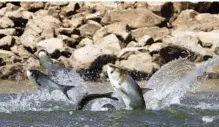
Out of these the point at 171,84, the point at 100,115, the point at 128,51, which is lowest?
the point at 128,51

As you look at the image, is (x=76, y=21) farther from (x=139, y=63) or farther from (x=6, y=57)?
(x=139, y=63)

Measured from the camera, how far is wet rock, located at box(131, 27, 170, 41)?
Answer: 2116cm

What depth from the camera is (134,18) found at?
22.2 m

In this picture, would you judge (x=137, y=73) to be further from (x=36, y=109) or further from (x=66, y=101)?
(x=36, y=109)

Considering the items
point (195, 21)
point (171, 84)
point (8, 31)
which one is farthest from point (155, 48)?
point (171, 84)

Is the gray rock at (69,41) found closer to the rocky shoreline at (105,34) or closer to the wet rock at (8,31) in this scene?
the rocky shoreline at (105,34)

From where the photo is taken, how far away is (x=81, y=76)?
18.4 m

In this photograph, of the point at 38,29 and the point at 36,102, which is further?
the point at 38,29

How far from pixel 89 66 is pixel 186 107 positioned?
22.9 feet

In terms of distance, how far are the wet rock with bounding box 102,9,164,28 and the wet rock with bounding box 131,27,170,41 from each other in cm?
36

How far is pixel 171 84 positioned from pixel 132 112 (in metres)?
3.21

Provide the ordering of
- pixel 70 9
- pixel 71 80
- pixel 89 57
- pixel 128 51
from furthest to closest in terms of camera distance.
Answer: pixel 70 9, pixel 128 51, pixel 89 57, pixel 71 80

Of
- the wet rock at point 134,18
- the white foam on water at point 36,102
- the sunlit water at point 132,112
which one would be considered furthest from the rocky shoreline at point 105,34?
the white foam on water at point 36,102

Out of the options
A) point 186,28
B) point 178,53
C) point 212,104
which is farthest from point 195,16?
point 212,104
